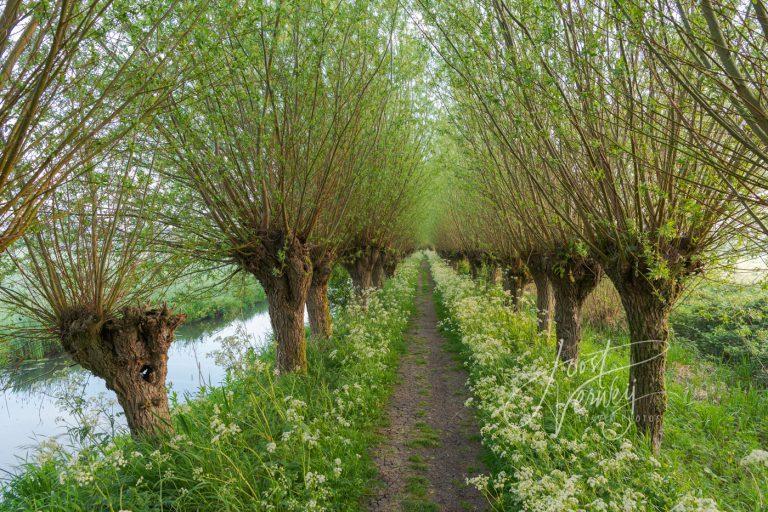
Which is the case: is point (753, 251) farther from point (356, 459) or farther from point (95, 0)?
point (95, 0)

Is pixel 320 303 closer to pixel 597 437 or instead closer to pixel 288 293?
pixel 288 293

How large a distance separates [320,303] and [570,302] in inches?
244

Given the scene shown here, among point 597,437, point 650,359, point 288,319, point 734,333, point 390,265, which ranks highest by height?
point 390,265

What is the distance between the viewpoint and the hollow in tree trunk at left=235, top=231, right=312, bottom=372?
7316mm

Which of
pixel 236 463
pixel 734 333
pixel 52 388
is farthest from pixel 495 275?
pixel 52 388

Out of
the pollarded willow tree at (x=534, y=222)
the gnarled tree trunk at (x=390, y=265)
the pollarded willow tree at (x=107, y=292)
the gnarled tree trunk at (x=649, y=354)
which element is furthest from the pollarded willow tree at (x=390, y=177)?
the gnarled tree trunk at (x=390, y=265)

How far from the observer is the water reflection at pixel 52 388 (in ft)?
20.3

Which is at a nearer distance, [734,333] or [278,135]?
[278,135]

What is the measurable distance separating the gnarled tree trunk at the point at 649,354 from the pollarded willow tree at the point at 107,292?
6.21 m

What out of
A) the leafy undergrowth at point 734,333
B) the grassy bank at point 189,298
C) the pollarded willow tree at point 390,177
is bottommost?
the leafy undergrowth at point 734,333

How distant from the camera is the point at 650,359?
16.3 ft

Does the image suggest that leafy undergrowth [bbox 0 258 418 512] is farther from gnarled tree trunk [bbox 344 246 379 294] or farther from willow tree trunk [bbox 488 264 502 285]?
willow tree trunk [bbox 488 264 502 285]

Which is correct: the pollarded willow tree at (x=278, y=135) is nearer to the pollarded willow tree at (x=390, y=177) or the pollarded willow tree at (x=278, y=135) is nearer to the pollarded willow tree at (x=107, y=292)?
the pollarded willow tree at (x=107, y=292)

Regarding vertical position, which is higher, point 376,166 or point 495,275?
point 376,166
